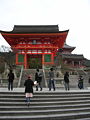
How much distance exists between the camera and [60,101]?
9.85m

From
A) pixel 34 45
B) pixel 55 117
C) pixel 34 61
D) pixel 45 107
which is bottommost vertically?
pixel 55 117

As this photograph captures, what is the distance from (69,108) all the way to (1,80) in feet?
39.2

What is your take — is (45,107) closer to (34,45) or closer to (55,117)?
(55,117)

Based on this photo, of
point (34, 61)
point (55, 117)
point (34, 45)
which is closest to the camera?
point (55, 117)

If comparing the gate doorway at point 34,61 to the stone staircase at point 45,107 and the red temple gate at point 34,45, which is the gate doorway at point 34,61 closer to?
the red temple gate at point 34,45

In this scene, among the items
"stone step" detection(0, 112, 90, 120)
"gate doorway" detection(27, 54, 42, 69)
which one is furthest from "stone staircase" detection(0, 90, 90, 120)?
"gate doorway" detection(27, 54, 42, 69)

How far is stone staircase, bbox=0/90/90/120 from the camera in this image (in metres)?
7.89

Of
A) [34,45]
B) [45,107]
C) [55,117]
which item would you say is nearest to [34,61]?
[34,45]

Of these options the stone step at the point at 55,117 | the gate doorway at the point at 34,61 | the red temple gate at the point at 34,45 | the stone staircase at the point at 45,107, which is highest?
the red temple gate at the point at 34,45

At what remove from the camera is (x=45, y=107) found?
28.6 ft

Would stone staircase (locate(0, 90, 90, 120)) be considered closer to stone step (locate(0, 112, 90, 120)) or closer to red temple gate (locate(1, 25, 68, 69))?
stone step (locate(0, 112, 90, 120))

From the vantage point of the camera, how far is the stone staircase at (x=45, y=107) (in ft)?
25.9

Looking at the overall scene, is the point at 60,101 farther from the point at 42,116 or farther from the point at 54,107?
A: the point at 42,116

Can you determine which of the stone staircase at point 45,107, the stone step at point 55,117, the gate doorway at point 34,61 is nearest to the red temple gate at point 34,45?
the gate doorway at point 34,61
